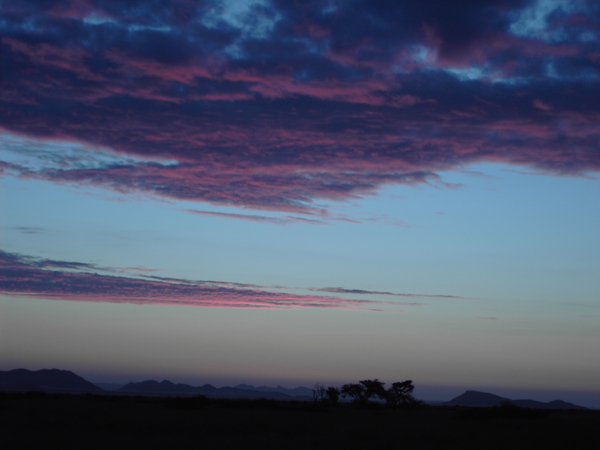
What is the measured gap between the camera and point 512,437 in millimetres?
29188

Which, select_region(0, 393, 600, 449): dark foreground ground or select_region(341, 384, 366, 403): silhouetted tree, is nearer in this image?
select_region(0, 393, 600, 449): dark foreground ground

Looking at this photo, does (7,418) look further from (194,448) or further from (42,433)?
(194,448)

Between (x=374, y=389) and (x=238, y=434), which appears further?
(x=374, y=389)

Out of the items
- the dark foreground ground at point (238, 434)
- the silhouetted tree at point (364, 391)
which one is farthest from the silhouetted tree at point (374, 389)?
the dark foreground ground at point (238, 434)

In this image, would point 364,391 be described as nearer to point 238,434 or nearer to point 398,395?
point 398,395

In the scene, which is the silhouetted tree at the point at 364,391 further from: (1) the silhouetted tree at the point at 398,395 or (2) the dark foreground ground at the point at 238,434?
(2) the dark foreground ground at the point at 238,434

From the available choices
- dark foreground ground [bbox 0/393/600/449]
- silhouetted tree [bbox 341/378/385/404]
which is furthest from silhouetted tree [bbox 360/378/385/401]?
dark foreground ground [bbox 0/393/600/449]

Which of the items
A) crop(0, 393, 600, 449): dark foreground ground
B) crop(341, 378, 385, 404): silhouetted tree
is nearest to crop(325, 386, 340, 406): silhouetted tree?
crop(341, 378, 385, 404): silhouetted tree

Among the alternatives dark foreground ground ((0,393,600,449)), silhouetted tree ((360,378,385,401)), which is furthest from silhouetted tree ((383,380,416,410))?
dark foreground ground ((0,393,600,449))

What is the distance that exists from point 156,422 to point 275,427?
7.34m

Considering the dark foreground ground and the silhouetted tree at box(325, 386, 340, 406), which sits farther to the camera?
the silhouetted tree at box(325, 386, 340, 406)

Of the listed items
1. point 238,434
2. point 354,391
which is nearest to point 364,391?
point 354,391

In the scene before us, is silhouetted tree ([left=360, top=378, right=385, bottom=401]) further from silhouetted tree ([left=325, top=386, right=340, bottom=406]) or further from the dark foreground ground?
the dark foreground ground

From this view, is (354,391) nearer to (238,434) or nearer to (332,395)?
(332,395)
